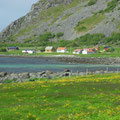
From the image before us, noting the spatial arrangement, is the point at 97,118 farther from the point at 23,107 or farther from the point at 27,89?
the point at 27,89

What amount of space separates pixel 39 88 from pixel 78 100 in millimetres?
9779

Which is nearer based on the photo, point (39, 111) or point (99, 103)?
point (39, 111)

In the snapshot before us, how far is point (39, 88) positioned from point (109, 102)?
506 inches

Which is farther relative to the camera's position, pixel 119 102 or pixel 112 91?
pixel 112 91

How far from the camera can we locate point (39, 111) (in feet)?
80.3

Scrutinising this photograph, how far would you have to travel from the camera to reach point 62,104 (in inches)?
1080

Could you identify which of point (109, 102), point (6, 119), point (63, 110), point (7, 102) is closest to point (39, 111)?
point (63, 110)

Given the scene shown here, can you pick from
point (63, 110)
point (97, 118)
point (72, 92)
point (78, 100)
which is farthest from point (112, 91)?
point (97, 118)

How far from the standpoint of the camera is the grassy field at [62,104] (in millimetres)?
21828

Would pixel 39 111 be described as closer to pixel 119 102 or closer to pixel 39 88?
pixel 119 102

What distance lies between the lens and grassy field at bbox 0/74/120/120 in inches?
859

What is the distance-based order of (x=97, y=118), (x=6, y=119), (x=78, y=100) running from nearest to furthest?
(x=97, y=118) < (x=6, y=119) < (x=78, y=100)

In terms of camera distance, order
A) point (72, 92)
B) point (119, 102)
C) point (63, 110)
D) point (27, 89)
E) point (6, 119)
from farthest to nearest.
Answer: point (27, 89) < point (72, 92) < point (119, 102) < point (63, 110) < point (6, 119)

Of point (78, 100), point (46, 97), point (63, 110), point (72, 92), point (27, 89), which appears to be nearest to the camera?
point (63, 110)
